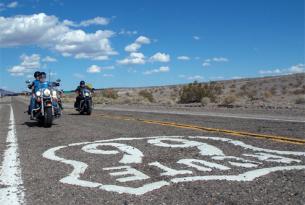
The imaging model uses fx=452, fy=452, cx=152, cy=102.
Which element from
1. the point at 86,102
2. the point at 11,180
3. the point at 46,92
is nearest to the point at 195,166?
the point at 11,180

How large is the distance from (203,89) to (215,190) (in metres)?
40.5

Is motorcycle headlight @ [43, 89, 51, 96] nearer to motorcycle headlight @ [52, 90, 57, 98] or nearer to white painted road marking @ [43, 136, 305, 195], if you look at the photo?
motorcycle headlight @ [52, 90, 57, 98]

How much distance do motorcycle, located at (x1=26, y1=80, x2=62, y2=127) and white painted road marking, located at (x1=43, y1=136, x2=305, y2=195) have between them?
5572mm

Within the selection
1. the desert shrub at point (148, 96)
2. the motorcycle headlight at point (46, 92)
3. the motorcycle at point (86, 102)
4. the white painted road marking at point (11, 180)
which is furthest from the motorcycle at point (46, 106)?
the desert shrub at point (148, 96)

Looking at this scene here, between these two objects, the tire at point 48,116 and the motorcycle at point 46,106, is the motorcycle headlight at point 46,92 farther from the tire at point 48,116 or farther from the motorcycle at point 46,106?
the tire at point 48,116

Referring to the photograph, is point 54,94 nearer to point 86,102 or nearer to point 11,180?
point 86,102

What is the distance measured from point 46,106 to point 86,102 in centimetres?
722

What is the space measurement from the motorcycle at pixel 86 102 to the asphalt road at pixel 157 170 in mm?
11384

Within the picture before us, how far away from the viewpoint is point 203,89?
4534cm

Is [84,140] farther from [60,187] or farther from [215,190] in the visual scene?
[215,190]

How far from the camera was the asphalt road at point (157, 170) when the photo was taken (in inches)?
196

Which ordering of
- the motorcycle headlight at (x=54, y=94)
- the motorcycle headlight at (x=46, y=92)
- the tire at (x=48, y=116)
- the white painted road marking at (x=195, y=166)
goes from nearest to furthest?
the white painted road marking at (x=195, y=166)
the tire at (x=48, y=116)
the motorcycle headlight at (x=46, y=92)
the motorcycle headlight at (x=54, y=94)

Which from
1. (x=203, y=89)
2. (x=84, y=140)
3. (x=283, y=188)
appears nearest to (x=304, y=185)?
(x=283, y=188)

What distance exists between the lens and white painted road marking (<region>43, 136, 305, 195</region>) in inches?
223
